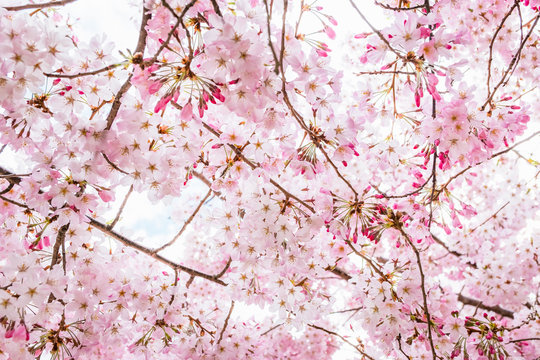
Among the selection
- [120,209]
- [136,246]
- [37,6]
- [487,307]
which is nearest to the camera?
[37,6]

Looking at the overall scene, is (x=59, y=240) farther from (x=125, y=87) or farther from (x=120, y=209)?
(x=125, y=87)

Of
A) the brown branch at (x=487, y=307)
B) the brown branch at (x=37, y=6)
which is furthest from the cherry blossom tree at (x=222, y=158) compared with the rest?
the brown branch at (x=487, y=307)

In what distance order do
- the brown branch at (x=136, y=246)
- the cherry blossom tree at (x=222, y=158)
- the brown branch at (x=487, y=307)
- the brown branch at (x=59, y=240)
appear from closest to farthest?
the cherry blossom tree at (x=222, y=158)
the brown branch at (x=59, y=240)
the brown branch at (x=136, y=246)
the brown branch at (x=487, y=307)

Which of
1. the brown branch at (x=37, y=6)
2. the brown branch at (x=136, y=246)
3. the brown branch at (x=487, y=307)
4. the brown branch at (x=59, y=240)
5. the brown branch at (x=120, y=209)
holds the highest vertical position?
the brown branch at (x=487, y=307)

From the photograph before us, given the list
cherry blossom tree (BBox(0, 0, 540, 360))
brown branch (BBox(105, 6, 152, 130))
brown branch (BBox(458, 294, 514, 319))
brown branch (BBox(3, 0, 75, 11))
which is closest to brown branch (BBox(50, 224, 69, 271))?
cherry blossom tree (BBox(0, 0, 540, 360))

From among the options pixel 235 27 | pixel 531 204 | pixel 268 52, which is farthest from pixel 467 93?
pixel 531 204

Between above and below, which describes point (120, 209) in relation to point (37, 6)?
below

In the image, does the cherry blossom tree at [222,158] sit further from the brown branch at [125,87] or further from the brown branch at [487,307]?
the brown branch at [487,307]

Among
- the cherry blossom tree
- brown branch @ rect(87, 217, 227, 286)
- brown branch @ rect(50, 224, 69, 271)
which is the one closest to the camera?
the cherry blossom tree

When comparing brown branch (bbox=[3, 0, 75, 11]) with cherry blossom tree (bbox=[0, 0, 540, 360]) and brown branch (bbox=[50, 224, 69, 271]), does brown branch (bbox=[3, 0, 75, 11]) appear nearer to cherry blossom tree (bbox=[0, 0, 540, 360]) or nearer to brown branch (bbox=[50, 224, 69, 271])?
cherry blossom tree (bbox=[0, 0, 540, 360])

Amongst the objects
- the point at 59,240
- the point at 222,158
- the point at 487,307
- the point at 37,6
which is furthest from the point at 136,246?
the point at 487,307

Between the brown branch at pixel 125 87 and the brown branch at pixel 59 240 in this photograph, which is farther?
the brown branch at pixel 59 240

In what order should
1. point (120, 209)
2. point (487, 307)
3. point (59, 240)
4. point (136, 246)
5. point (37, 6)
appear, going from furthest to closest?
1. point (487, 307)
2. point (136, 246)
3. point (120, 209)
4. point (59, 240)
5. point (37, 6)

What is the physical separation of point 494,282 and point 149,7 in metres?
5.39
